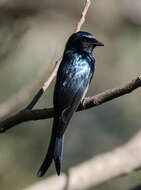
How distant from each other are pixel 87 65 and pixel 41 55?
11.0 feet

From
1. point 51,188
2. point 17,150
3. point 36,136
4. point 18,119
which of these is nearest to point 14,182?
point 17,150

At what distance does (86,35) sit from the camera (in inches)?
257

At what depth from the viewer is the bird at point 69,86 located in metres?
5.50

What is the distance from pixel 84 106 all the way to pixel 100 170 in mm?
1344

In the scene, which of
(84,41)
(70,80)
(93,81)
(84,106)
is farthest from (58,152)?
(93,81)

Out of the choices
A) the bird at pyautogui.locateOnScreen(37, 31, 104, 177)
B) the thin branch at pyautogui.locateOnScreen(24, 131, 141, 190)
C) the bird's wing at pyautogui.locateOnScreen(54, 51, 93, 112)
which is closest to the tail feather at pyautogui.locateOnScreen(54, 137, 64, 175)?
the bird at pyautogui.locateOnScreen(37, 31, 104, 177)

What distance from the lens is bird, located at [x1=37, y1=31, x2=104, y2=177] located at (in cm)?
550

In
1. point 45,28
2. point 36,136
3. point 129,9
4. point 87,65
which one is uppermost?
point 87,65

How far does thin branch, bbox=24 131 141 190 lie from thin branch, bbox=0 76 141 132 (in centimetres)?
88

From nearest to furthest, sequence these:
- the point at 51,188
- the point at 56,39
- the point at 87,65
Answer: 1. the point at 51,188
2. the point at 87,65
3. the point at 56,39

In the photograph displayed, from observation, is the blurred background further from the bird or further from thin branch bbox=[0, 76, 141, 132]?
thin branch bbox=[0, 76, 141, 132]

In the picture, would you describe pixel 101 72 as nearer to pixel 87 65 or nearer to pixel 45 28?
pixel 45 28

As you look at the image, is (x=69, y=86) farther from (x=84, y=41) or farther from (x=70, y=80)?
(x=84, y=41)

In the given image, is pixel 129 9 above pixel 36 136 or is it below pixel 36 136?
above
